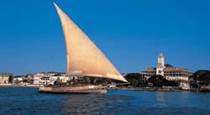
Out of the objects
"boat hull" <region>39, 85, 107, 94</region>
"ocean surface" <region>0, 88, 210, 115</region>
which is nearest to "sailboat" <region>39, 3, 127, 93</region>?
"boat hull" <region>39, 85, 107, 94</region>

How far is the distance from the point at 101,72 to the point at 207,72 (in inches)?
4605

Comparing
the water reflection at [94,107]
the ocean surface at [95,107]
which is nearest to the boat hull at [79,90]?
the ocean surface at [95,107]

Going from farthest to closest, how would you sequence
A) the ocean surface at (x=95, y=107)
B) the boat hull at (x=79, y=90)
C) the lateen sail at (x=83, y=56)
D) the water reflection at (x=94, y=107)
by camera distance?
the boat hull at (x=79, y=90)
the lateen sail at (x=83, y=56)
the water reflection at (x=94, y=107)
the ocean surface at (x=95, y=107)

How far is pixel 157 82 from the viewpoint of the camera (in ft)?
520

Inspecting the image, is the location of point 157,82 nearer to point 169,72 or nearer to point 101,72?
point 169,72

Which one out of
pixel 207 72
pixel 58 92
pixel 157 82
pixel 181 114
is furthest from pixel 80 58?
pixel 207 72

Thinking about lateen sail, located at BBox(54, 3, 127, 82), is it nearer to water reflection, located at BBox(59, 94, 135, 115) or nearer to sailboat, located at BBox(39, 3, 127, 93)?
sailboat, located at BBox(39, 3, 127, 93)

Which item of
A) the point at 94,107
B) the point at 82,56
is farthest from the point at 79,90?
the point at 94,107

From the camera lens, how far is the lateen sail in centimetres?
5822

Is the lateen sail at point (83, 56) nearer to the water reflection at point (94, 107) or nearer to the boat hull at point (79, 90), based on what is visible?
the boat hull at point (79, 90)

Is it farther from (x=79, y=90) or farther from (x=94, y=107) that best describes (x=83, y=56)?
(x=94, y=107)

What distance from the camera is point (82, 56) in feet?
191

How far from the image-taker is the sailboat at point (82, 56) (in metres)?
58.2

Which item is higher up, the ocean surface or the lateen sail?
the lateen sail
